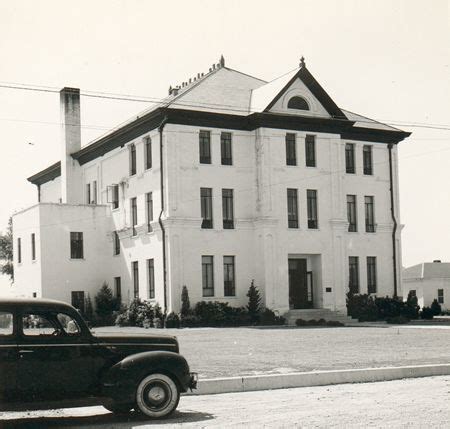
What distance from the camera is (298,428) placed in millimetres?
10180

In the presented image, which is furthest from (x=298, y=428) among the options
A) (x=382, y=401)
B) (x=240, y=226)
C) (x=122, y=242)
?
(x=122, y=242)

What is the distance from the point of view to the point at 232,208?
4166cm

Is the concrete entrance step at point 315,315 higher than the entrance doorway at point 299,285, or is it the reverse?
the entrance doorway at point 299,285

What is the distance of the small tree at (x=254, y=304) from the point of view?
132ft

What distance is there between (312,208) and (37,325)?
33.1 meters

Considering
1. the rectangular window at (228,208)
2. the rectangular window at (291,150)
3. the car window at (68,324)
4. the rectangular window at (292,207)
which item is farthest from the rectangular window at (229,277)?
the car window at (68,324)

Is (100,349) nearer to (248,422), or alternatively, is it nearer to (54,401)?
(54,401)

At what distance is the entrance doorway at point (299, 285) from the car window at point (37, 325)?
106ft

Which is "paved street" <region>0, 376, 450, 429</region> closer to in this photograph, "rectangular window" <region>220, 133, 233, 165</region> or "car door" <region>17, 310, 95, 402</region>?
"car door" <region>17, 310, 95, 402</region>

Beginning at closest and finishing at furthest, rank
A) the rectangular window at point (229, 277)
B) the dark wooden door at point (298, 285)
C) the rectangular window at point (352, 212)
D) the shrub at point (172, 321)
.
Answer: the shrub at point (172, 321), the rectangular window at point (229, 277), the dark wooden door at point (298, 285), the rectangular window at point (352, 212)

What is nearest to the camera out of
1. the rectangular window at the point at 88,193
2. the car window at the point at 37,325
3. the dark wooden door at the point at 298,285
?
the car window at the point at 37,325

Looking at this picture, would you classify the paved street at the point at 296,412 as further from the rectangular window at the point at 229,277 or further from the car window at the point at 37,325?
the rectangular window at the point at 229,277

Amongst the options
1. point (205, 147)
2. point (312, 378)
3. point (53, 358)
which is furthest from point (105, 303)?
point (53, 358)

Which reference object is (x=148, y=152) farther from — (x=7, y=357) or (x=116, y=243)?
(x=7, y=357)
